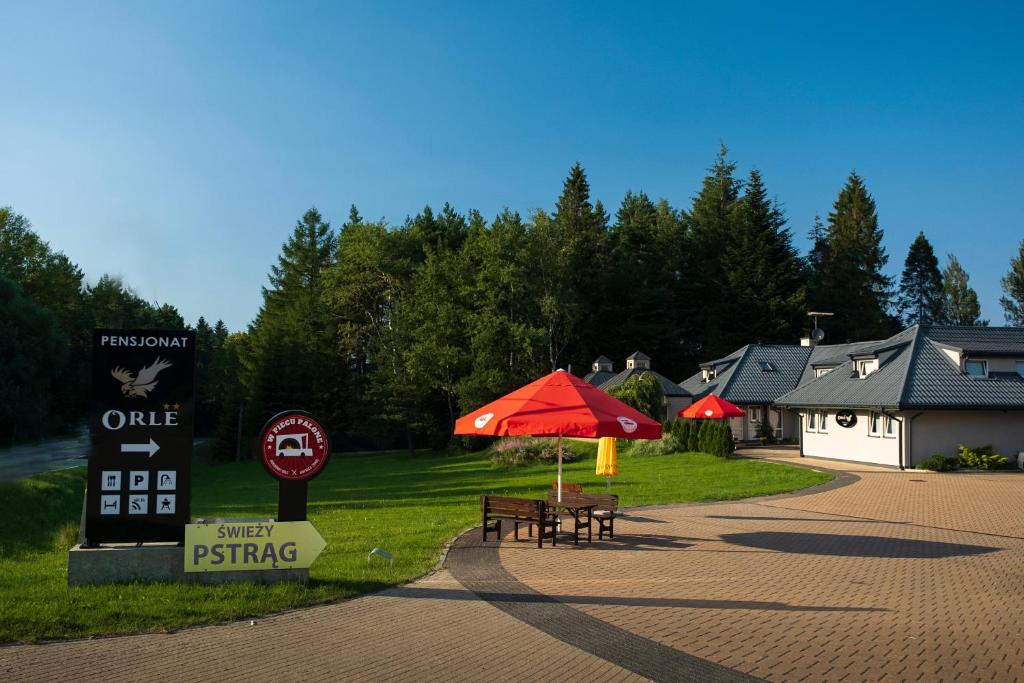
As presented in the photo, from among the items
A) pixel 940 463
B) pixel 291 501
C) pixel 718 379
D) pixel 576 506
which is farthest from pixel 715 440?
pixel 291 501

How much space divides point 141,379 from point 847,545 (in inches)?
460

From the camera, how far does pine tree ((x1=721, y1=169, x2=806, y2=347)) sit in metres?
66.4

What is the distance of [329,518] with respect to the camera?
60.6 feet

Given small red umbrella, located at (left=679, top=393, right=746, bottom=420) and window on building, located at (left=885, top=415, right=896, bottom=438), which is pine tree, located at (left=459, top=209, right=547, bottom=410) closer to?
small red umbrella, located at (left=679, top=393, right=746, bottom=420)

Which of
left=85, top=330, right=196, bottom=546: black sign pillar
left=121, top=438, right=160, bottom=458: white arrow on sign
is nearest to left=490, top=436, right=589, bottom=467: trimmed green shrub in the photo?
left=85, top=330, right=196, bottom=546: black sign pillar

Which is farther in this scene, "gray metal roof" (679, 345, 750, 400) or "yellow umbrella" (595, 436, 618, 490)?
"gray metal roof" (679, 345, 750, 400)

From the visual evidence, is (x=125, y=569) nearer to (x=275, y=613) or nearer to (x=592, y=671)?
(x=275, y=613)

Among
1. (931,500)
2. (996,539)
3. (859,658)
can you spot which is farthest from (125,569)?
(931,500)

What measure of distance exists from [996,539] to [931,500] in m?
6.56

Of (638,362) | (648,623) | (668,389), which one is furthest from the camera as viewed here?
(638,362)

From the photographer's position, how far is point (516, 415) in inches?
501

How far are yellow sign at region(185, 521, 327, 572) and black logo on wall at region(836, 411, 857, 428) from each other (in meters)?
29.5

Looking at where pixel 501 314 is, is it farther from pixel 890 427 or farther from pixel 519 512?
pixel 519 512

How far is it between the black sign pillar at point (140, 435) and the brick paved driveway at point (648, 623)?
8.65 ft
